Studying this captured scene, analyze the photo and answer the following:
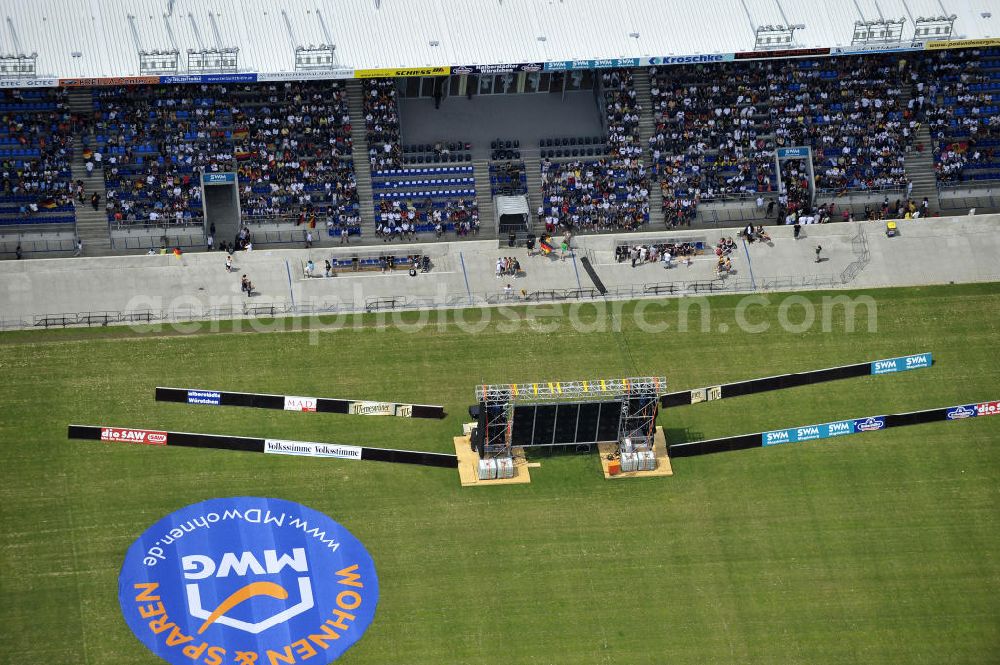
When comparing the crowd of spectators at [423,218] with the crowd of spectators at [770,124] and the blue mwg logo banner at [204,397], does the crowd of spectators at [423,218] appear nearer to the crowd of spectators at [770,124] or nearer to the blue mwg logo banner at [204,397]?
the crowd of spectators at [770,124]

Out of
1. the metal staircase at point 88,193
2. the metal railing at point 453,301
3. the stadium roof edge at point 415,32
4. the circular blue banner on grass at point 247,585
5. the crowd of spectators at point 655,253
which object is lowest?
the circular blue banner on grass at point 247,585

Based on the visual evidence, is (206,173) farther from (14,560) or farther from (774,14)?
(774,14)

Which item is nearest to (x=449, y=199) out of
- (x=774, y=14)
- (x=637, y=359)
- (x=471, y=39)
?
(x=471, y=39)

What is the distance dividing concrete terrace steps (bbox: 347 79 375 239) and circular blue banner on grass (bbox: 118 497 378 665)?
20.8 m

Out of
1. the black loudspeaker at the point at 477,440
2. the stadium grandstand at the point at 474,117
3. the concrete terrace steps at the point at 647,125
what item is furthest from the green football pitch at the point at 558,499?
the stadium grandstand at the point at 474,117

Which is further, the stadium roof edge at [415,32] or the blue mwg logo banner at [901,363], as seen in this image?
the stadium roof edge at [415,32]

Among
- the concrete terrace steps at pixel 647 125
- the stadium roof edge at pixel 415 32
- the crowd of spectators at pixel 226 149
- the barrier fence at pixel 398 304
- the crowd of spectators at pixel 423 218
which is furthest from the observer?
the concrete terrace steps at pixel 647 125

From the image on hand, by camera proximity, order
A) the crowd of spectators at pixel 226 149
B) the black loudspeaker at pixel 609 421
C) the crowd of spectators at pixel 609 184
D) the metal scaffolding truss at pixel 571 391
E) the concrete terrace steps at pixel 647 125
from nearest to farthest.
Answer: the metal scaffolding truss at pixel 571 391 → the black loudspeaker at pixel 609 421 → the crowd of spectators at pixel 226 149 → the crowd of spectators at pixel 609 184 → the concrete terrace steps at pixel 647 125

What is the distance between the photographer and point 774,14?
98.2 m

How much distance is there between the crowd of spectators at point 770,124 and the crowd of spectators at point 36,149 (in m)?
37.1

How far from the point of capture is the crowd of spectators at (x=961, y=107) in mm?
101312

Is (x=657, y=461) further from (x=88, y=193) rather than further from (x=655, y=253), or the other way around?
(x=88, y=193)

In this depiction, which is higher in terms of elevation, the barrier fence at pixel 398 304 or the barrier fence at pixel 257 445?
the barrier fence at pixel 398 304

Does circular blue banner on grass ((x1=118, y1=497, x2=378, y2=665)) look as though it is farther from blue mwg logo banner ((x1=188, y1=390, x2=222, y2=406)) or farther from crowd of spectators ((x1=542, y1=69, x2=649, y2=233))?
crowd of spectators ((x1=542, y1=69, x2=649, y2=233))
